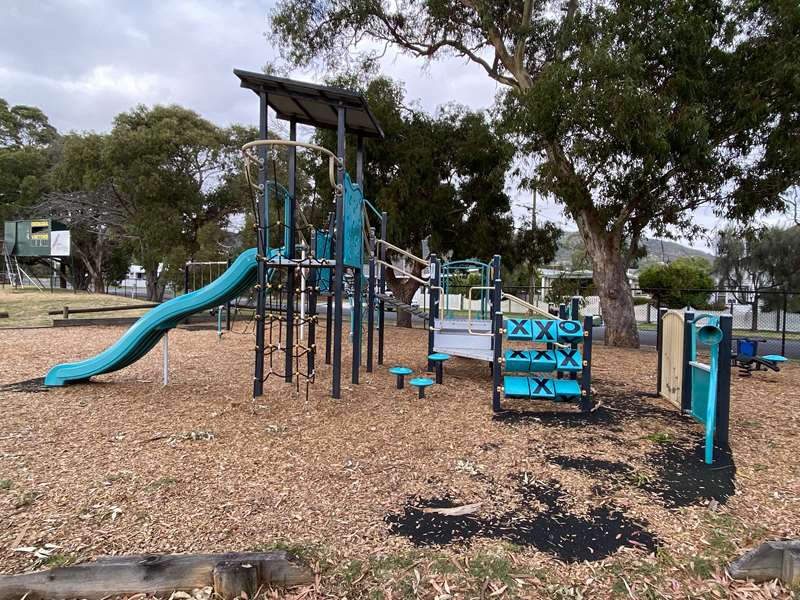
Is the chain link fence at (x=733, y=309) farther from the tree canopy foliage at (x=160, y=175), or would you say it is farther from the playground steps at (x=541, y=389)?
the tree canopy foliage at (x=160, y=175)

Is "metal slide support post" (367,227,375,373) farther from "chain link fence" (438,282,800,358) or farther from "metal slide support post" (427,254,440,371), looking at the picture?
"chain link fence" (438,282,800,358)

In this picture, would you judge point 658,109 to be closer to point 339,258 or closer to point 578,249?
point 339,258

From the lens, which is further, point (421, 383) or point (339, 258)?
point (421, 383)

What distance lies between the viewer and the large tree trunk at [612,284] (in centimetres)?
1223

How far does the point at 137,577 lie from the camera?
7.79 ft

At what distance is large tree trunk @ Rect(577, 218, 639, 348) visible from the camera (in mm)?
12234

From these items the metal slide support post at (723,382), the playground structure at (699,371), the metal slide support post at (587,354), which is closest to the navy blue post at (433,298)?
the metal slide support post at (587,354)

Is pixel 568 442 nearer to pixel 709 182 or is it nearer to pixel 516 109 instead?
pixel 516 109

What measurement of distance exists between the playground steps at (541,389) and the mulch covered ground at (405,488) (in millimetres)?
254

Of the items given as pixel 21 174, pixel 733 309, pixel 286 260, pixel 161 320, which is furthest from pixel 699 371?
pixel 21 174

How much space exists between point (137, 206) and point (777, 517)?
25364 millimetres

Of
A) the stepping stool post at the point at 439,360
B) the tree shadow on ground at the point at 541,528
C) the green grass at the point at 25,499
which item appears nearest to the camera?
the tree shadow on ground at the point at 541,528

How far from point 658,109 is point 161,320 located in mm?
9237

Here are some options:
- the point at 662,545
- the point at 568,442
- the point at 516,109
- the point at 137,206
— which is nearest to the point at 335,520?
the point at 662,545
